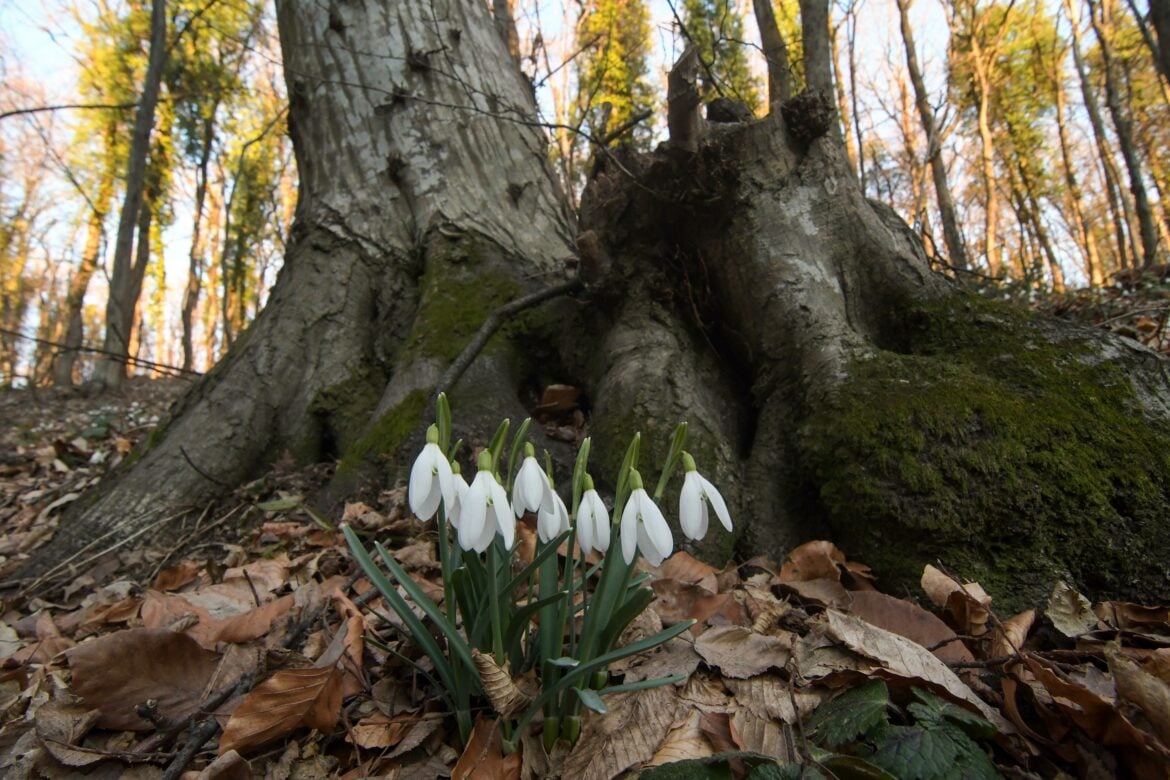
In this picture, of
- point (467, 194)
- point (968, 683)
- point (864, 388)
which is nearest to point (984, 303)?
point (864, 388)

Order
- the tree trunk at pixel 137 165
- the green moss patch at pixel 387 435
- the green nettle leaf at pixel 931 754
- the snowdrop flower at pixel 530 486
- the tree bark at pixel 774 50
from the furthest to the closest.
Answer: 1. the tree trunk at pixel 137 165
2. the tree bark at pixel 774 50
3. the green moss patch at pixel 387 435
4. the snowdrop flower at pixel 530 486
5. the green nettle leaf at pixel 931 754

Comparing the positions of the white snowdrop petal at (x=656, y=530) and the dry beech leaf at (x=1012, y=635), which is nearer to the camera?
the white snowdrop petal at (x=656, y=530)

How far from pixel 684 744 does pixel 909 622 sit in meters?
0.68

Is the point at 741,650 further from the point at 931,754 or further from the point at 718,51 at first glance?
the point at 718,51

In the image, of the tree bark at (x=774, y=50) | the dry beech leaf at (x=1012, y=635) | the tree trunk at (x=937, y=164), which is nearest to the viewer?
the dry beech leaf at (x=1012, y=635)

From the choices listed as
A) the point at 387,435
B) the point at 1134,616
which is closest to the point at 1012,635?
the point at 1134,616

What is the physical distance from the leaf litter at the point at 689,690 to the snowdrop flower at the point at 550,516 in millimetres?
415

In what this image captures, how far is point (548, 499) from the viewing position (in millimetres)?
1107

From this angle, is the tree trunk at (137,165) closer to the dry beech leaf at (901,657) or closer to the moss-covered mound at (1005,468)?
the moss-covered mound at (1005,468)

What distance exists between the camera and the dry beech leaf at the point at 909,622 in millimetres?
1402

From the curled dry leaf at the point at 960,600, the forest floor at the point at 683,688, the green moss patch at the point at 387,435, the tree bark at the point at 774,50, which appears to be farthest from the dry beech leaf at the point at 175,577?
the tree bark at the point at 774,50

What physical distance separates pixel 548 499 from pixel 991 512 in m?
1.31

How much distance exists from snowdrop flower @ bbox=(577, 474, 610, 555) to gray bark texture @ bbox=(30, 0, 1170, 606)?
0.96 meters

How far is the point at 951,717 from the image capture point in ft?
3.41
